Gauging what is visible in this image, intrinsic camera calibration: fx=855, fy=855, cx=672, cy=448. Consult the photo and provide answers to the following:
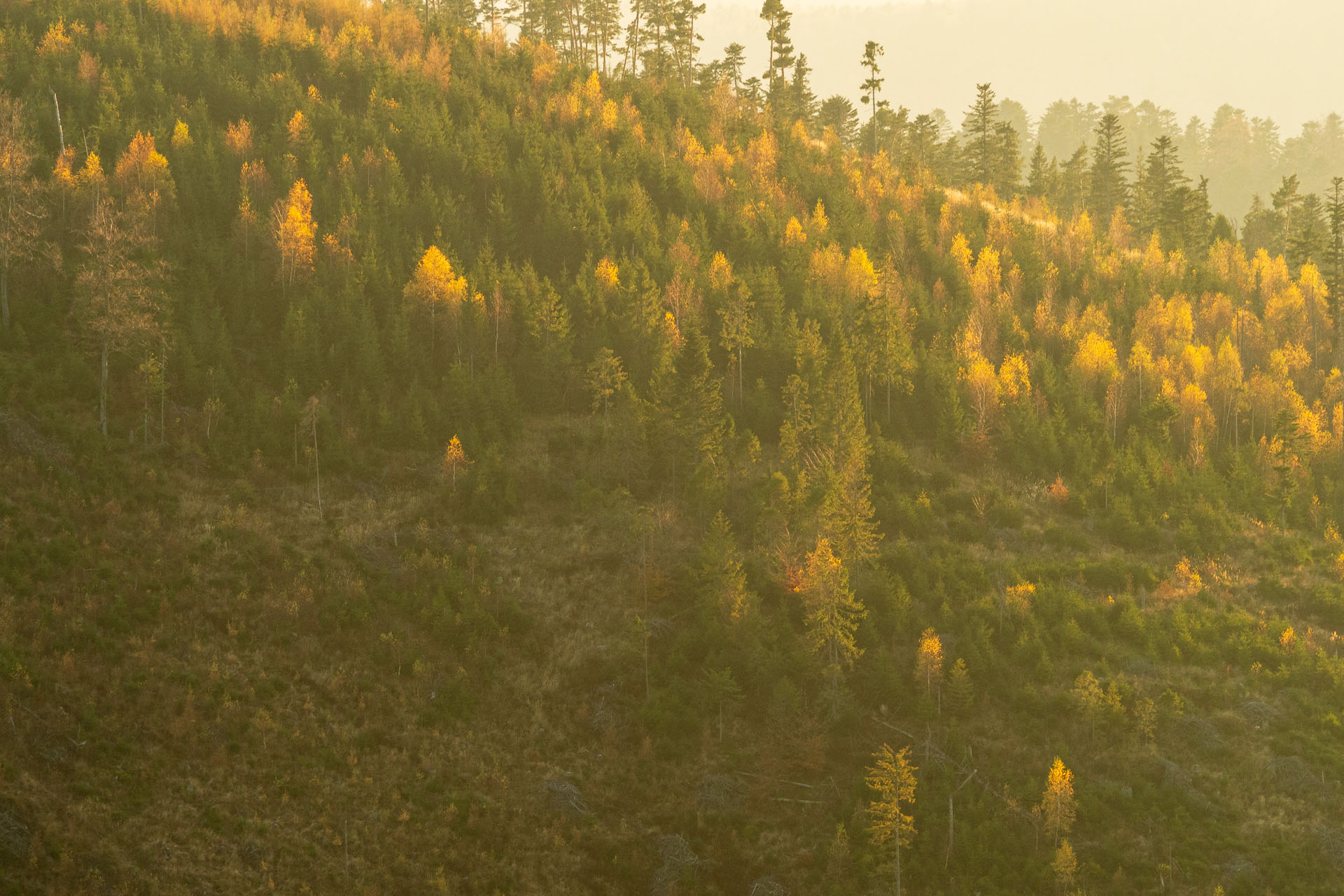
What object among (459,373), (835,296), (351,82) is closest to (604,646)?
(459,373)

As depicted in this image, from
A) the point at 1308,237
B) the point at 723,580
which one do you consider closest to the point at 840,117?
the point at 1308,237

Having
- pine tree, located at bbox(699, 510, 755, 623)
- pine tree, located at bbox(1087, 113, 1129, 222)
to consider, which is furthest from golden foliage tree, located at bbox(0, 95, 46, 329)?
pine tree, located at bbox(1087, 113, 1129, 222)

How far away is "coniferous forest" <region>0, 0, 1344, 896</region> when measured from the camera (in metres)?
34.3

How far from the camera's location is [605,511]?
5212cm

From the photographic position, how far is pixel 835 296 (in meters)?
72.4

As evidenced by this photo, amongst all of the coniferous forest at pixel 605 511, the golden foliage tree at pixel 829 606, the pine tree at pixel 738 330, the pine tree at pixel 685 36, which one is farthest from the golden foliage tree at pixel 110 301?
the pine tree at pixel 685 36

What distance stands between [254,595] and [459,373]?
20.6m

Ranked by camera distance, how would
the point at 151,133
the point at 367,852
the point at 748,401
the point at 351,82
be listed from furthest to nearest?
the point at 351,82, the point at 151,133, the point at 748,401, the point at 367,852

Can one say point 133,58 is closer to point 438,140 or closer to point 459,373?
point 438,140

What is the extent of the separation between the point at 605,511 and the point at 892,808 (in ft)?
80.3

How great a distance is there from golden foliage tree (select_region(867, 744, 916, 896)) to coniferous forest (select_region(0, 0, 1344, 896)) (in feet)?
0.83

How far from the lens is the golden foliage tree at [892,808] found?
34.4 meters

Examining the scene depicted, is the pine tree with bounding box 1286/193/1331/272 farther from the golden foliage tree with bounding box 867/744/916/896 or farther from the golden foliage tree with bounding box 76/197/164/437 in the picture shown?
the golden foliage tree with bounding box 76/197/164/437

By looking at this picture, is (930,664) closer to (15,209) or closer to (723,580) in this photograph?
(723,580)
